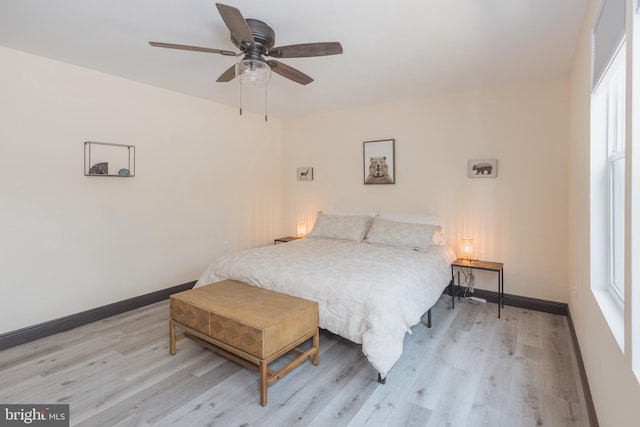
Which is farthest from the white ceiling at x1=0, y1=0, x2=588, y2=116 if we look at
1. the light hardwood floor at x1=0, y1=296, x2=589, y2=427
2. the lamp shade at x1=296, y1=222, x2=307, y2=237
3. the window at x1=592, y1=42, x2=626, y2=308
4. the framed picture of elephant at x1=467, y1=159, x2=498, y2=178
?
the light hardwood floor at x1=0, y1=296, x2=589, y2=427

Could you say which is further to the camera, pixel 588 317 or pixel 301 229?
pixel 301 229

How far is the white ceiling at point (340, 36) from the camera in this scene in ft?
6.75

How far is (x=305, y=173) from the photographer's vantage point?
5.07 meters

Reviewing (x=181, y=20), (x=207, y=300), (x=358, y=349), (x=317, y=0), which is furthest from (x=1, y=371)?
(x=317, y=0)

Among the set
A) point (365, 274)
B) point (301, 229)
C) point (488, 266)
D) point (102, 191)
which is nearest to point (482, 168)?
point (488, 266)

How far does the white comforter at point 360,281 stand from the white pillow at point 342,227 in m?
0.41

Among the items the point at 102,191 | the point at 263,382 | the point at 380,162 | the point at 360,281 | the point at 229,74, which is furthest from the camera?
A: the point at 380,162

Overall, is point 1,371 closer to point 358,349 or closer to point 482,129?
point 358,349

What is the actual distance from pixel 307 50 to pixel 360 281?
1629 mm

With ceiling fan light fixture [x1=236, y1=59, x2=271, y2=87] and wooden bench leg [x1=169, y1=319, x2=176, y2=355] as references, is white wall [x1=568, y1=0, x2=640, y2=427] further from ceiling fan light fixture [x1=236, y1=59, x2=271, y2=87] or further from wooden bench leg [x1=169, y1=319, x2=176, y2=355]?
wooden bench leg [x1=169, y1=319, x2=176, y2=355]

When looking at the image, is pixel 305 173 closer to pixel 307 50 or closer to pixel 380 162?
pixel 380 162

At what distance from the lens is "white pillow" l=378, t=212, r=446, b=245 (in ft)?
12.3

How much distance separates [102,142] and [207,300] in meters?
2.08

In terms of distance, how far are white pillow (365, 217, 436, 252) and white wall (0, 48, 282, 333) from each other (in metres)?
2.06
